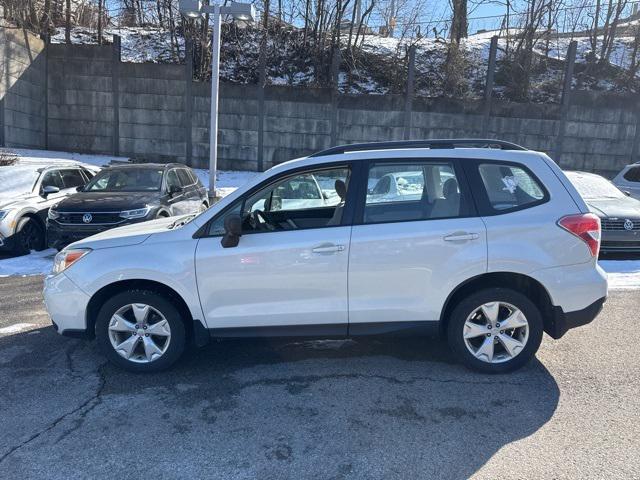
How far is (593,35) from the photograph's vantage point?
20391 mm

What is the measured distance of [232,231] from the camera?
3.76 m

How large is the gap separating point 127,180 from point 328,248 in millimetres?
6546

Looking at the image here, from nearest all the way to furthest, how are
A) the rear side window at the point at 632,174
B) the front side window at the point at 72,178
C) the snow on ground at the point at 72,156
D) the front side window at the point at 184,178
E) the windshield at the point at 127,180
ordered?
the windshield at the point at 127,180, the front side window at the point at 72,178, the front side window at the point at 184,178, the rear side window at the point at 632,174, the snow on ground at the point at 72,156

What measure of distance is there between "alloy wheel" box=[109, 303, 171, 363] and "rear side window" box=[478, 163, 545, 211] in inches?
110

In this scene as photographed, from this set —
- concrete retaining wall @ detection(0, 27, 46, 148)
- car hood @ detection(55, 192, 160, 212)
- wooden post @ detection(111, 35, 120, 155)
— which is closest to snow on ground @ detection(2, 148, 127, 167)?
concrete retaining wall @ detection(0, 27, 46, 148)

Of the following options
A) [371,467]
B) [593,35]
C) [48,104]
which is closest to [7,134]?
[48,104]

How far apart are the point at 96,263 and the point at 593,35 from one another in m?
22.6

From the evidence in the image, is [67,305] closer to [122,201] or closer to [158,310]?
[158,310]

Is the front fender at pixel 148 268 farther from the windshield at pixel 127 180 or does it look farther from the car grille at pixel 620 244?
the car grille at pixel 620 244

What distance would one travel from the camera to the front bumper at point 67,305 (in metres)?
4.01

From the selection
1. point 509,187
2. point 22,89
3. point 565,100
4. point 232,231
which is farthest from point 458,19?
point 232,231

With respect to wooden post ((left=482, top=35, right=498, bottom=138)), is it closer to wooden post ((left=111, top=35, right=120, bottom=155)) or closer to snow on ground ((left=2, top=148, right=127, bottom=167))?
snow on ground ((left=2, top=148, right=127, bottom=167))

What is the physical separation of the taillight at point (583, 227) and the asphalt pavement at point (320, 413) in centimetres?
112

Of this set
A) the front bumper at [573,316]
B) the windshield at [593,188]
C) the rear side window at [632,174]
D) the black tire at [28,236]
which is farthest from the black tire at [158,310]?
the rear side window at [632,174]
